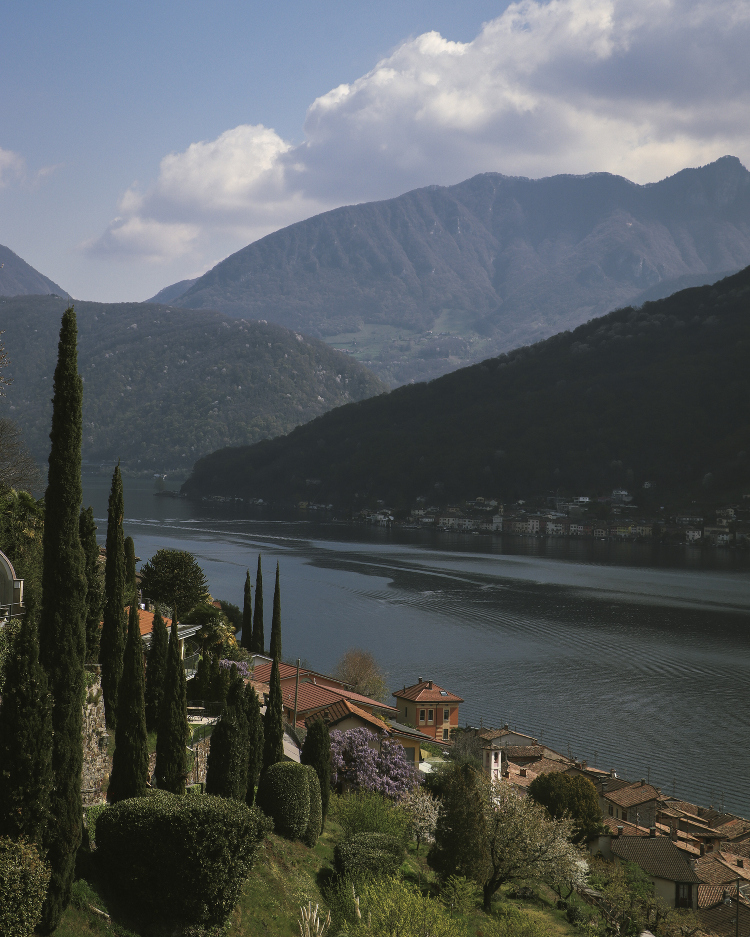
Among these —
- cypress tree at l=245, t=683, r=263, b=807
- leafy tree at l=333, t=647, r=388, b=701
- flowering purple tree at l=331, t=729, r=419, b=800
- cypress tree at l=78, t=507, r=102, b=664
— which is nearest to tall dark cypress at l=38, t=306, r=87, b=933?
cypress tree at l=78, t=507, r=102, b=664

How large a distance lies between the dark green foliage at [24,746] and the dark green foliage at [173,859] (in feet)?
6.03

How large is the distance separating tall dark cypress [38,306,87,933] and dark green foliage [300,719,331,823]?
1149 cm

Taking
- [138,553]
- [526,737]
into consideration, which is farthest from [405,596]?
[526,737]

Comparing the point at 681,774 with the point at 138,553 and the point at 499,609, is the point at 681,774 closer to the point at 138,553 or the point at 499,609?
the point at 499,609

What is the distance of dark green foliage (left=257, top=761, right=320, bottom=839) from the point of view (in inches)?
729

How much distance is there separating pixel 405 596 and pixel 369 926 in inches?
2965

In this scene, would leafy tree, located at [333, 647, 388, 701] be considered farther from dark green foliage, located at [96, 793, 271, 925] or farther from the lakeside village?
dark green foliage, located at [96, 793, 271, 925]

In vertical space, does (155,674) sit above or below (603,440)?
below

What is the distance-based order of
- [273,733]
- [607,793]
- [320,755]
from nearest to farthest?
[273,733] → [320,755] → [607,793]

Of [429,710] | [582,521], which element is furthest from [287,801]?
[582,521]

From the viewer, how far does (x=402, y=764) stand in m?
27.1

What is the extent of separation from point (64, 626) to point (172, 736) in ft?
13.5

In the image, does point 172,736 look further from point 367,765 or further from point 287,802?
point 367,765

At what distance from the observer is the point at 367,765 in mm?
26328
